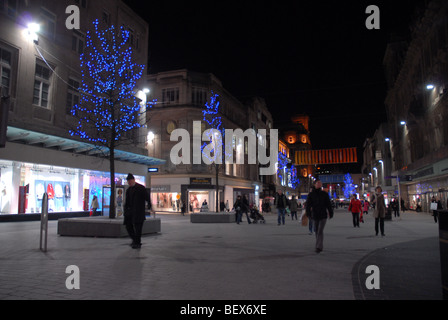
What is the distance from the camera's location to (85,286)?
5457 millimetres

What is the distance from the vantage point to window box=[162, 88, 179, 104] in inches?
1736

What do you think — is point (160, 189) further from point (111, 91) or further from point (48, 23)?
point (111, 91)

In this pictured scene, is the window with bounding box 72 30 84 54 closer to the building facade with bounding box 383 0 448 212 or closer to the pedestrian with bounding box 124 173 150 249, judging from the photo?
the pedestrian with bounding box 124 173 150 249

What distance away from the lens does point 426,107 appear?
1384 inches

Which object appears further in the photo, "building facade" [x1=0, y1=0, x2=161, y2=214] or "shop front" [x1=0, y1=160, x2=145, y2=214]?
"shop front" [x1=0, y1=160, x2=145, y2=214]

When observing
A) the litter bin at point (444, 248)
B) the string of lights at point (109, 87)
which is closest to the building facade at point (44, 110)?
the string of lights at point (109, 87)

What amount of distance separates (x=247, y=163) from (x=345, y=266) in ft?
166

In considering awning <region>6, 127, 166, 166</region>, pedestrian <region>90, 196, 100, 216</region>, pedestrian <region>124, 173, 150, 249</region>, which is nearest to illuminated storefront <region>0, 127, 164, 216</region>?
awning <region>6, 127, 166, 166</region>

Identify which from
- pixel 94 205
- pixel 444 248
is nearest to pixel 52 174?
pixel 94 205

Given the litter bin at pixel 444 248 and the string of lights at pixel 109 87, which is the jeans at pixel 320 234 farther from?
the string of lights at pixel 109 87

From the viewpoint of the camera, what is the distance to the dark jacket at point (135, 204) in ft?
31.8

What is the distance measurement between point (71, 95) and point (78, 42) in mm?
4024

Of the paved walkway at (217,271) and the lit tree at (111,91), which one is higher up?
the lit tree at (111,91)

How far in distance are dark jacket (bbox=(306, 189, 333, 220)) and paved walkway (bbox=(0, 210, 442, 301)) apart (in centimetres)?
100
